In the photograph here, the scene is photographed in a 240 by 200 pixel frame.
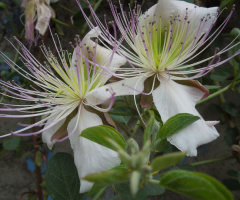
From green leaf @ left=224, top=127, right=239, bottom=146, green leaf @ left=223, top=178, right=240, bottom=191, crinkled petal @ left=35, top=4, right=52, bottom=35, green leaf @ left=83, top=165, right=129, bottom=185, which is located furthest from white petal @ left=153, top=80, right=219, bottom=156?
green leaf @ left=223, top=178, right=240, bottom=191

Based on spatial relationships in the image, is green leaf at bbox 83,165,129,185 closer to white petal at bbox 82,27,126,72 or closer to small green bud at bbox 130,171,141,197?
small green bud at bbox 130,171,141,197

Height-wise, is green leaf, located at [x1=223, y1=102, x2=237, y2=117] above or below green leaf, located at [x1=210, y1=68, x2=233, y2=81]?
below

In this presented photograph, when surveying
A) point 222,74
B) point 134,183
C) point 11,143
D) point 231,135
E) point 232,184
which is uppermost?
point 134,183

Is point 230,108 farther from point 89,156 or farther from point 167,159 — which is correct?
point 167,159

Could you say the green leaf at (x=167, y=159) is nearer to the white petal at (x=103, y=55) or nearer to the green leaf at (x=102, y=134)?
the green leaf at (x=102, y=134)

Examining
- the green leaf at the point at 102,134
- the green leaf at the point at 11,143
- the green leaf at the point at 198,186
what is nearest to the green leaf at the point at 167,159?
the green leaf at the point at 198,186

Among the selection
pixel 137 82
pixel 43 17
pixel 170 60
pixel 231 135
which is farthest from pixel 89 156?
pixel 231 135

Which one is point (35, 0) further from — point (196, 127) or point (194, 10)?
point (196, 127)
